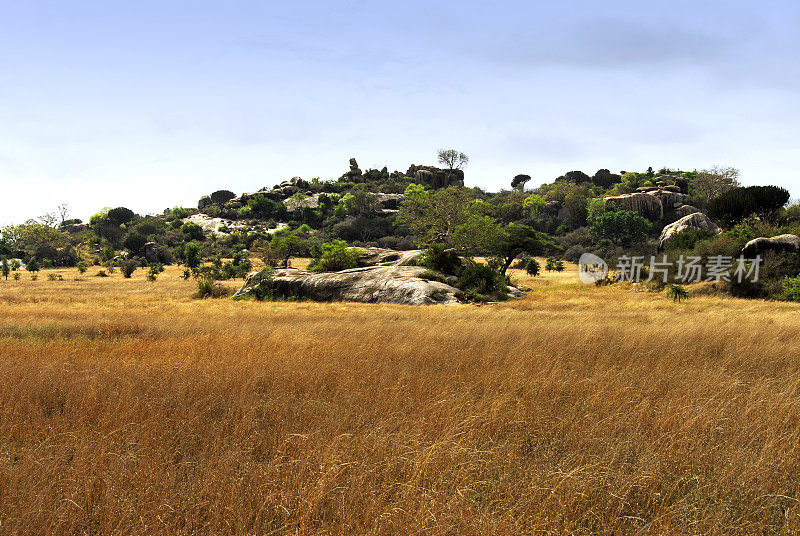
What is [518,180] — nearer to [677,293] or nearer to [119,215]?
[119,215]

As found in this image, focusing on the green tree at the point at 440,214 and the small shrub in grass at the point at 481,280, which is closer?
the small shrub in grass at the point at 481,280

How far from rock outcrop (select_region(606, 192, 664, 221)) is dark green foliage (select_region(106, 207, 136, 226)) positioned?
128936 mm

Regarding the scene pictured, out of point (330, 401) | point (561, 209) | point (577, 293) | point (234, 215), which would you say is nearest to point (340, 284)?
point (577, 293)

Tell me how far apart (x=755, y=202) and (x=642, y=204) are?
32618mm

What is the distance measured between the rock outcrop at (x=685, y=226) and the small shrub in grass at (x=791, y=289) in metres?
17.0

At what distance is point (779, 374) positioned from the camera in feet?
22.1

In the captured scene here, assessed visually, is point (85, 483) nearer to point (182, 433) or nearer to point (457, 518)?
→ point (182, 433)

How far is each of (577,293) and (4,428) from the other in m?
33.7

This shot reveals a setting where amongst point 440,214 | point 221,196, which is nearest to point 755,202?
point 440,214

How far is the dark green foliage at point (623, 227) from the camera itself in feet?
232

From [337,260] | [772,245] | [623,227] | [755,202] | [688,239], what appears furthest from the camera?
[623,227]

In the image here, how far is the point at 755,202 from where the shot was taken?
4941 cm

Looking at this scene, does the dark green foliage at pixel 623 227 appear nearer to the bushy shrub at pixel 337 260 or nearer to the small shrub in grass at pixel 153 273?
the bushy shrub at pixel 337 260

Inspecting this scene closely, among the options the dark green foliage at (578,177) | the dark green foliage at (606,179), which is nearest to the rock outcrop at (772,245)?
the dark green foliage at (606,179)
